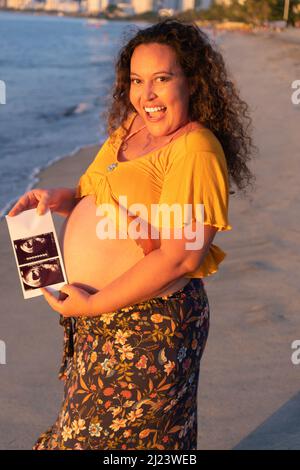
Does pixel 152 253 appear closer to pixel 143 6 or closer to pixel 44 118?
pixel 44 118

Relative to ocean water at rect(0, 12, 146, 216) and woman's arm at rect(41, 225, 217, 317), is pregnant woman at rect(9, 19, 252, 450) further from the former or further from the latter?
ocean water at rect(0, 12, 146, 216)

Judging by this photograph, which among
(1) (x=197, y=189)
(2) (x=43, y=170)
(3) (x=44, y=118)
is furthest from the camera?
(3) (x=44, y=118)

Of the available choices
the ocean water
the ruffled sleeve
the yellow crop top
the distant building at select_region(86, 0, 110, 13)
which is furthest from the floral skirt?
the distant building at select_region(86, 0, 110, 13)

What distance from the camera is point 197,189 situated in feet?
6.37

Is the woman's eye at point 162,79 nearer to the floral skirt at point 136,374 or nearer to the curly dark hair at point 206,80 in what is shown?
the curly dark hair at point 206,80

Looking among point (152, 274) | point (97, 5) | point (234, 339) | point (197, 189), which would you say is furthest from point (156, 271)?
point (97, 5)

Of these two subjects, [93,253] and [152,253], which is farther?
[93,253]

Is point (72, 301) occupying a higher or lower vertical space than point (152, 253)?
lower

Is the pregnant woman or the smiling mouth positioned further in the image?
the smiling mouth

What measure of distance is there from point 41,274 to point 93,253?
0.16 m

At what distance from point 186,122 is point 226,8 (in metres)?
120

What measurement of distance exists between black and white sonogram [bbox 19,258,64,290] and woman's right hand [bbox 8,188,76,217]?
A: 0.15 metres

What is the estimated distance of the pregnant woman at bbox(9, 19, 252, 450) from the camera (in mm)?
1979

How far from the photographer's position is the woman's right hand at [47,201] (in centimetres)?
222
